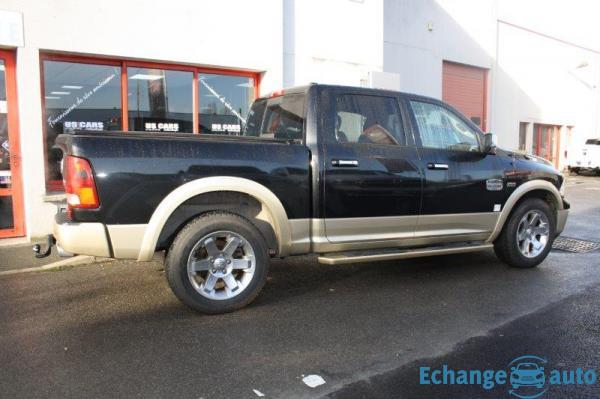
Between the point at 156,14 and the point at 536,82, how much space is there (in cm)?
1700

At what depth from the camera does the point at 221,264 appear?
457cm

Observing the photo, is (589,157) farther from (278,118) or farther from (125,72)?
(278,118)

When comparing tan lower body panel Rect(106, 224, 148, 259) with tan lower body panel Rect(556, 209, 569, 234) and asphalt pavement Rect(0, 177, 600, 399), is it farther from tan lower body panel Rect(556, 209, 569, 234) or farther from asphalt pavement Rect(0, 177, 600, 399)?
tan lower body panel Rect(556, 209, 569, 234)

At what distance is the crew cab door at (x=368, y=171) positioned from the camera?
16.4 ft

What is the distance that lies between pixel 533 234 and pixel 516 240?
32 cm

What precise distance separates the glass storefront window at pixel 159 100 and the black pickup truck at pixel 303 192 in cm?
298

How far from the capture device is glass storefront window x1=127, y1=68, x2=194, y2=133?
8.37 metres

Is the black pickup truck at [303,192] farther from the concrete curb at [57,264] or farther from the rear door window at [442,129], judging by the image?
the concrete curb at [57,264]

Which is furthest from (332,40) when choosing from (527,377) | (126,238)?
(527,377)

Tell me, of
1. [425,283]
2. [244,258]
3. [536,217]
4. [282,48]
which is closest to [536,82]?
[282,48]

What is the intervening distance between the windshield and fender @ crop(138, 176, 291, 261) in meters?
0.80

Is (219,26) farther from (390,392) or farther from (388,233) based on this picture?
(390,392)

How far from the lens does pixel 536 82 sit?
20.6 m

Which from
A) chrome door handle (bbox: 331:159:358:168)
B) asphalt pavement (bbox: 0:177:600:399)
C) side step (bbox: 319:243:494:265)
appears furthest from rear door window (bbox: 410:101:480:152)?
asphalt pavement (bbox: 0:177:600:399)
